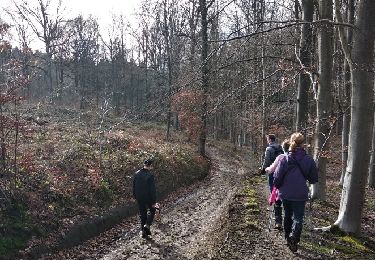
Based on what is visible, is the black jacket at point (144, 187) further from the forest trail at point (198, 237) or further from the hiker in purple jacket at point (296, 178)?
the hiker in purple jacket at point (296, 178)

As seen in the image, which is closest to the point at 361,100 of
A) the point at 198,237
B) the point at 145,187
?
the point at 198,237

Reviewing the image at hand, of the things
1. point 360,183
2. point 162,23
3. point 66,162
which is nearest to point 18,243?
point 66,162

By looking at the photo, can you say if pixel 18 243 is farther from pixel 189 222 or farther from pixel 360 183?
pixel 360 183

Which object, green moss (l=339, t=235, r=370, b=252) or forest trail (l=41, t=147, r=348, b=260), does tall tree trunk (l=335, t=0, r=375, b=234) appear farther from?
forest trail (l=41, t=147, r=348, b=260)

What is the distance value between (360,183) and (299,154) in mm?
1872

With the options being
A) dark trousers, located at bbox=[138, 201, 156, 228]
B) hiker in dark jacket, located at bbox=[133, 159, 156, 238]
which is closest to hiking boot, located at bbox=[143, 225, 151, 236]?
dark trousers, located at bbox=[138, 201, 156, 228]

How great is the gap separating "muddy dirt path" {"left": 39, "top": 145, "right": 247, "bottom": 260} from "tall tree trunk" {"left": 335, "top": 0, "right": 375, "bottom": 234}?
10.6ft

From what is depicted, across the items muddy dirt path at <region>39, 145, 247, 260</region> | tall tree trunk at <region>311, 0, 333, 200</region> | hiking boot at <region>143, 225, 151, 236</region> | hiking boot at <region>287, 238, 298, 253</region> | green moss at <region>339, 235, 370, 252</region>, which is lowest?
muddy dirt path at <region>39, 145, 247, 260</region>

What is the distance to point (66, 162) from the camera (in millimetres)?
15797

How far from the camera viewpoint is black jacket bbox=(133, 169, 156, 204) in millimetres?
10289

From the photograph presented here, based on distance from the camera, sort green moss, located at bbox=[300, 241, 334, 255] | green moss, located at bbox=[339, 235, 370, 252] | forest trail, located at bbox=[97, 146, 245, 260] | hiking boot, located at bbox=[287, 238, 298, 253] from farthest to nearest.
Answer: forest trail, located at bbox=[97, 146, 245, 260] < green moss, located at bbox=[339, 235, 370, 252] < green moss, located at bbox=[300, 241, 334, 255] < hiking boot, located at bbox=[287, 238, 298, 253]

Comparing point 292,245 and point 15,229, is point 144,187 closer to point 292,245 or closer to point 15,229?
point 15,229

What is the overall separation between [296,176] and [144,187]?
14.1 feet

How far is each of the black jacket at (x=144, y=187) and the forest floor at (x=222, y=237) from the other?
1070mm
